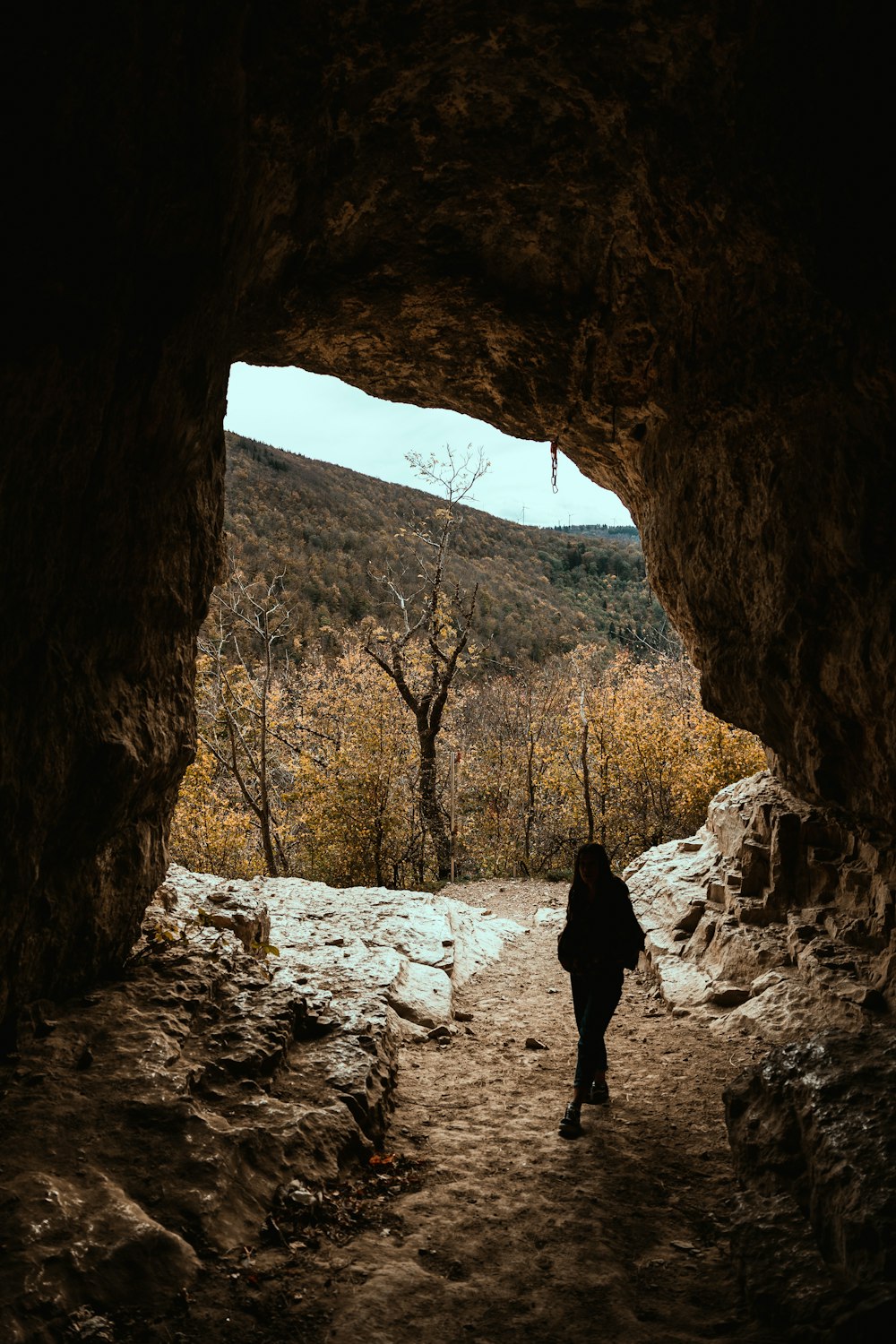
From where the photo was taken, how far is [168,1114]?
3.89 m

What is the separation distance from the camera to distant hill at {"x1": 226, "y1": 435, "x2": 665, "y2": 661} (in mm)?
59781

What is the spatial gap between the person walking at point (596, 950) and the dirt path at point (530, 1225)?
38cm

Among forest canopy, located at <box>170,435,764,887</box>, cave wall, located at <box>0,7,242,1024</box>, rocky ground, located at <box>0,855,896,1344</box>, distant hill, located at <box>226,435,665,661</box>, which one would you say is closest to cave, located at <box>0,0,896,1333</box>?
cave wall, located at <box>0,7,242,1024</box>

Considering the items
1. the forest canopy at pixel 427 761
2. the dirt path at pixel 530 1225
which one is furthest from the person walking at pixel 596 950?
the forest canopy at pixel 427 761

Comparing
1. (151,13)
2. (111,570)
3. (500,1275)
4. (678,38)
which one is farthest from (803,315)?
(500,1275)

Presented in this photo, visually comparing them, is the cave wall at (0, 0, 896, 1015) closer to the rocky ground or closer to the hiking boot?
the rocky ground

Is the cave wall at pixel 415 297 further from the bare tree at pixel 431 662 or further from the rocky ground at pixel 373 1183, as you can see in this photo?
the bare tree at pixel 431 662

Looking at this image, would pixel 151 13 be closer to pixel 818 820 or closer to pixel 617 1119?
pixel 617 1119

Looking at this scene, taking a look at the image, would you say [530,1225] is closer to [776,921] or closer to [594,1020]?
[594,1020]

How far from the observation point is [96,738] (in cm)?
451

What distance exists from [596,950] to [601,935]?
0.10 m

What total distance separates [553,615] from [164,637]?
6265 cm

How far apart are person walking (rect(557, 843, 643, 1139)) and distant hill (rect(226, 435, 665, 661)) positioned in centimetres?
4434

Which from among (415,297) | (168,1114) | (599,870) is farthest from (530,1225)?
(415,297)
